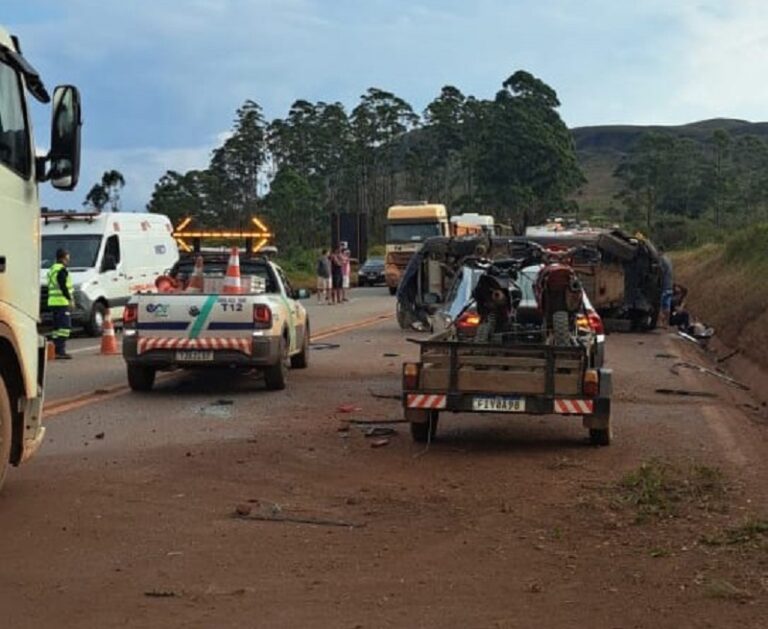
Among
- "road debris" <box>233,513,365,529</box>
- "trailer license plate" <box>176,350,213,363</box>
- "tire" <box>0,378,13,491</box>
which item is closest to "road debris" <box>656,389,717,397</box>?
"trailer license plate" <box>176,350,213,363</box>

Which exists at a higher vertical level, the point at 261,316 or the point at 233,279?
the point at 233,279

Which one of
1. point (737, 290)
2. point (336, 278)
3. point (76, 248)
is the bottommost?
point (336, 278)

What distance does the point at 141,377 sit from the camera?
44.4 feet

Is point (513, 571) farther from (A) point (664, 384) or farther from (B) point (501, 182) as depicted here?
(B) point (501, 182)

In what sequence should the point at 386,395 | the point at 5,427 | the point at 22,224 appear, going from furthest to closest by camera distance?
the point at 386,395 → the point at 22,224 → the point at 5,427

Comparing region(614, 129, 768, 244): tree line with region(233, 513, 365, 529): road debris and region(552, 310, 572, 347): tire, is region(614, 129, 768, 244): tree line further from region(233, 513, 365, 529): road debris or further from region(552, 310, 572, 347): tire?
region(233, 513, 365, 529): road debris

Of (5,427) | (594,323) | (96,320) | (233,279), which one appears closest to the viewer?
(5,427)

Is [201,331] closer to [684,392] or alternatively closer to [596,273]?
[684,392]

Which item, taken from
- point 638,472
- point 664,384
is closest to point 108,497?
point 638,472

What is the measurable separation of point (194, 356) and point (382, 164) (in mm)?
80596

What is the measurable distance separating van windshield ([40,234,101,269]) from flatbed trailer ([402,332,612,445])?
1520 centimetres

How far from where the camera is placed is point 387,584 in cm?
581

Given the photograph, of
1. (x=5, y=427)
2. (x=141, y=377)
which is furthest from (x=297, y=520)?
(x=141, y=377)

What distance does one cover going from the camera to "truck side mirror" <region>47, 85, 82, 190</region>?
7074 mm
